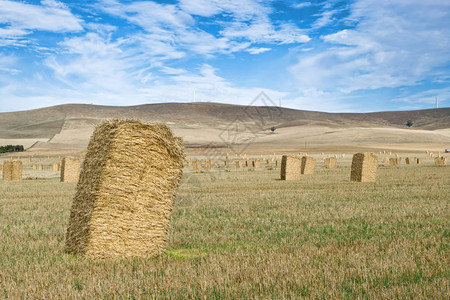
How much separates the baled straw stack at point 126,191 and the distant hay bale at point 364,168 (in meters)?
18.2

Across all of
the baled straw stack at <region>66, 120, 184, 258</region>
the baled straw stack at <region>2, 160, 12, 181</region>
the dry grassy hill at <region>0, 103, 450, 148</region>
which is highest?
the dry grassy hill at <region>0, 103, 450, 148</region>

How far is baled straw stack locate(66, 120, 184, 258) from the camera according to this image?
7789 millimetres

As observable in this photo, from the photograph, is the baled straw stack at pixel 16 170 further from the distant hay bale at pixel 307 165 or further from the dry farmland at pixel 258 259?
the distant hay bale at pixel 307 165

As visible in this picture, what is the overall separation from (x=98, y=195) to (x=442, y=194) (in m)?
13.0

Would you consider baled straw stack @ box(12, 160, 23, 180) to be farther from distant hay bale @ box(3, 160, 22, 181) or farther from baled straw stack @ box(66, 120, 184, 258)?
baled straw stack @ box(66, 120, 184, 258)

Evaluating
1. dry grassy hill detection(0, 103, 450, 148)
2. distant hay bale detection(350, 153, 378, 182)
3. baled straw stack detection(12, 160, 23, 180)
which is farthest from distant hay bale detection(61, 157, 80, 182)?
dry grassy hill detection(0, 103, 450, 148)

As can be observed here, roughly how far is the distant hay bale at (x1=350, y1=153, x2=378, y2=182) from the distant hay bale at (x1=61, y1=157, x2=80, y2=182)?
1635cm

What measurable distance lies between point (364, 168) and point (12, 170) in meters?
21.5

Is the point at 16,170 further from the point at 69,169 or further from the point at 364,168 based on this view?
the point at 364,168

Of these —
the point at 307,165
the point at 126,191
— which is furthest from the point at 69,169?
the point at 126,191

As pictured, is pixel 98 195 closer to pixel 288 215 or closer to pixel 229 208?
pixel 288 215

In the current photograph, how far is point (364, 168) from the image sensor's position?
24703 millimetres

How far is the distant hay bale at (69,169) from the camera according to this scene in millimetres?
28188

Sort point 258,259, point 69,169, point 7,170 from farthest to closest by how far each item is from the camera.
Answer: point 7,170
point 69,169
point 258,259
